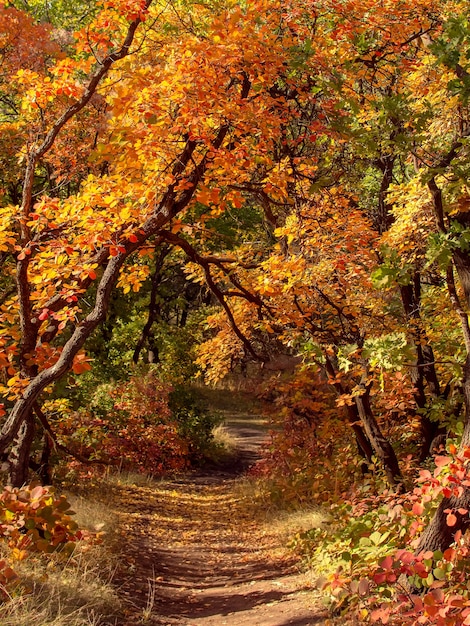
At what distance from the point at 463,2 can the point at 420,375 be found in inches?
189

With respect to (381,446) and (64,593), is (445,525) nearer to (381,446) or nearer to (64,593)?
(64,593)

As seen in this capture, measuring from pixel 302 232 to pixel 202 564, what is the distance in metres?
4.57

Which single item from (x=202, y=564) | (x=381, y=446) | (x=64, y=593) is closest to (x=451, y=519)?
(x=64, y=593)

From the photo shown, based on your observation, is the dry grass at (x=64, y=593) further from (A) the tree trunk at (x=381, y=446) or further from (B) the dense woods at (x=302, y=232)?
(A) the tree trunk at (x=381, y=446)

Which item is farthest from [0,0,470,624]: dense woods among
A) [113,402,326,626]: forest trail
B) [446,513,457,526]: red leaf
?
[113,402,326,626]: forest trail

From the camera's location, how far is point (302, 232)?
7.29m

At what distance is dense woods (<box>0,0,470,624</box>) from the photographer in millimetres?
4871

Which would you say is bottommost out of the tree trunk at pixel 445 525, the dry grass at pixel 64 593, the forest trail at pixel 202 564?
the forest trail at pixel 202 564

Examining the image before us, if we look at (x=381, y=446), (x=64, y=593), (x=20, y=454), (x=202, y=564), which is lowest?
(x=202, y=564)

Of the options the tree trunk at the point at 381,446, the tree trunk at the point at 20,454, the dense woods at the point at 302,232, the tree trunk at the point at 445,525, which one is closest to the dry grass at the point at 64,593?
the dense woods at the point at 302,232

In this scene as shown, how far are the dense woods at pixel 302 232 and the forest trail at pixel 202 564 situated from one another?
2.11ft

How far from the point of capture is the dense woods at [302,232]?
4871 millimetres

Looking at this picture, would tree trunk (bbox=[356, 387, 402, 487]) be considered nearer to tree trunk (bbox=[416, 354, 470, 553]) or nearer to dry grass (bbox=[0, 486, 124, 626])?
tree trunk (bbox=[416, 354, 470, 553])

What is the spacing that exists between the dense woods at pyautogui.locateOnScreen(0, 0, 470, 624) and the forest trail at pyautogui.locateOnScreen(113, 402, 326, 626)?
0.64 meters
